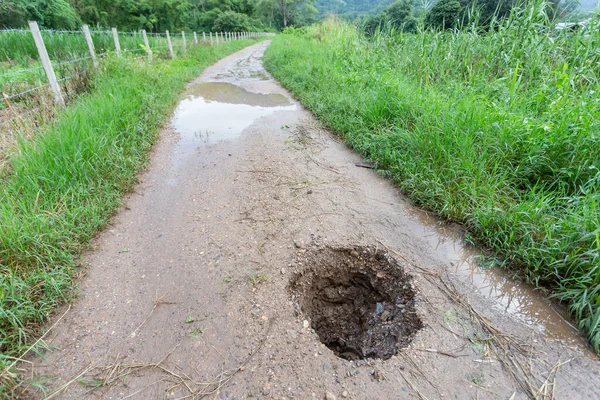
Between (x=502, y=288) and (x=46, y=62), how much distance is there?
642 centimetres

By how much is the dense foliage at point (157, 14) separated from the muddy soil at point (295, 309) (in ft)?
72.3

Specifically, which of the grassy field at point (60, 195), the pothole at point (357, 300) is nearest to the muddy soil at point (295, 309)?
the pothole at point (357, 300)

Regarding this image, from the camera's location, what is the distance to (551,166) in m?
2.73

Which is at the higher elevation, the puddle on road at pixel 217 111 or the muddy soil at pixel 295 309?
the puddle on road at pixel 217 111

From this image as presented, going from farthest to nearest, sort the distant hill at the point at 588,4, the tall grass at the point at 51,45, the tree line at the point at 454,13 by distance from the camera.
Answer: the tall grass at the point at 51,45 < the tree line at the point at 454,13 < the distant hill at the point at 588,4

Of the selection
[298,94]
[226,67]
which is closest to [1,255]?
[298,94]

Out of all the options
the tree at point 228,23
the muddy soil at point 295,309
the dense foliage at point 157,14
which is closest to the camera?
the muddy soil at point 295,309

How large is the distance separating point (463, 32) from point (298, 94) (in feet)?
10.9

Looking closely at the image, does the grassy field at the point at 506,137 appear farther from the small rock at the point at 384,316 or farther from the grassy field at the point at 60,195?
the grassy field at the point at 60,195

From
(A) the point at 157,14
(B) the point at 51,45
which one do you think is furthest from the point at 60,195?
(A) the point at 157,14

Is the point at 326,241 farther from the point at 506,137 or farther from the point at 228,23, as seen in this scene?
the point at 228,23

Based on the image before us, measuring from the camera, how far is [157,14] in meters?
31.4

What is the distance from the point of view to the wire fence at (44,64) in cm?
430

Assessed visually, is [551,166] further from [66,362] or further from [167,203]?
[66,362]
